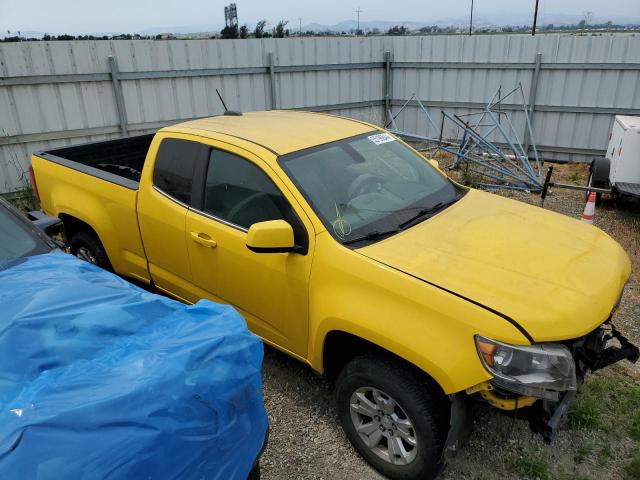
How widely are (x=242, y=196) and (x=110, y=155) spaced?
288cm

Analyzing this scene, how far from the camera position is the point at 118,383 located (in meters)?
1.68

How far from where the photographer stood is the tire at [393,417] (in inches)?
96.7

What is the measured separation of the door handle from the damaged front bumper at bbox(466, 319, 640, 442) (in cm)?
184

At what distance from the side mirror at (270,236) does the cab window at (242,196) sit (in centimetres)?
13

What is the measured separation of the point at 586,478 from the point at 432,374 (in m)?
1.30

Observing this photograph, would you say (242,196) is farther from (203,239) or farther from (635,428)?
(635,428)

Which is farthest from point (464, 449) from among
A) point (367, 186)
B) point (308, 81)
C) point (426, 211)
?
point (308, 81)

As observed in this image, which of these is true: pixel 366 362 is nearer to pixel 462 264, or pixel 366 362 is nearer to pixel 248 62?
pixel 462 264

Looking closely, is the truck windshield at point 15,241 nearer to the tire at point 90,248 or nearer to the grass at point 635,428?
the tire at point 90,248

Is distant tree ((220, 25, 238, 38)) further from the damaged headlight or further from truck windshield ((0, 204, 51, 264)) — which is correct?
the damaged headlight

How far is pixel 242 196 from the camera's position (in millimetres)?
3209

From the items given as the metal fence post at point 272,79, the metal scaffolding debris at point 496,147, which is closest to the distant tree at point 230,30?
the metal scaffolding debris at point 496,147

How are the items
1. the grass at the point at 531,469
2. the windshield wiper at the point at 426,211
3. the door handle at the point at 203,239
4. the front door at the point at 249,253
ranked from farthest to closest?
the door handle at the point at 203,239, the windshield wiper at the point at 426,211, the front door at the point at 249,253, the grass at the point at 531,469

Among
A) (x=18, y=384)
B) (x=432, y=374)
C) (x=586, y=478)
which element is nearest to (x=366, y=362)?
(x=432, y=374)
